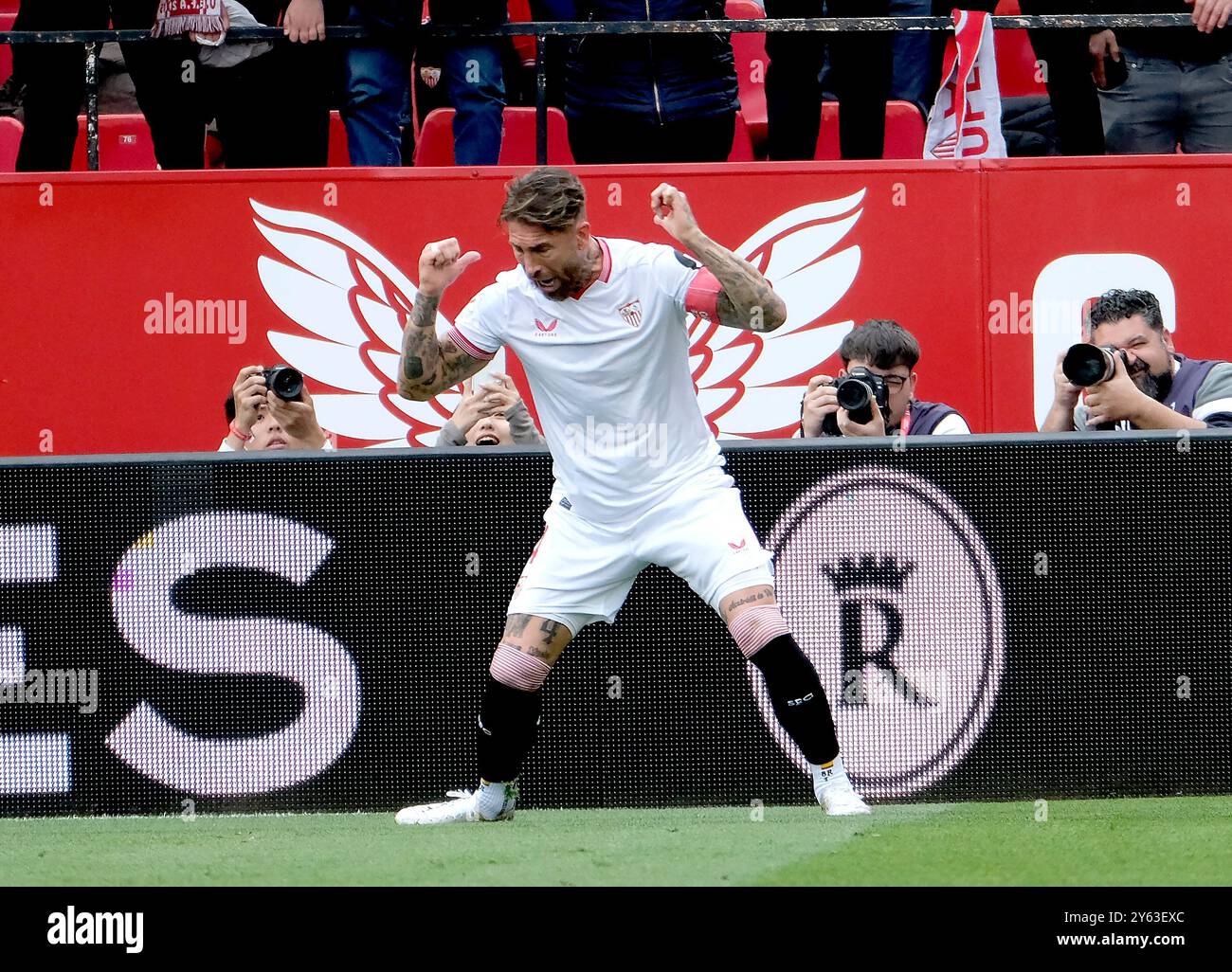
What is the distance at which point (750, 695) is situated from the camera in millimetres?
5906

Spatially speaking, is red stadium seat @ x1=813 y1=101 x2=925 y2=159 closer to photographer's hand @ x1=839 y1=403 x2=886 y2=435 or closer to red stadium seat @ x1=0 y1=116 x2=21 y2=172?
photographer's hand @ x1=839 y1=403 x2=886 y2=435

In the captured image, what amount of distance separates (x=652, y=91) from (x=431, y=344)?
3151mm

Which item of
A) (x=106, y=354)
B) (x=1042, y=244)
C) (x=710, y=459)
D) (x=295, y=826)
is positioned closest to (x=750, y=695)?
(x=710, y=459)

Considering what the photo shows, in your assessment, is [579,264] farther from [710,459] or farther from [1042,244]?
[1042,244]

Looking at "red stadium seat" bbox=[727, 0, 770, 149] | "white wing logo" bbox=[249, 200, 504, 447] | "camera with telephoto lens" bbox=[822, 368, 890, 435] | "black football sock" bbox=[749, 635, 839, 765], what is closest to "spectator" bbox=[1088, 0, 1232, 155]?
"red stadium seat" bbox=[727, 0, 770, 149]

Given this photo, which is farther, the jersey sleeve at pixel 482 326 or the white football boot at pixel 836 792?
the jersey sleeve at pixel 482 326

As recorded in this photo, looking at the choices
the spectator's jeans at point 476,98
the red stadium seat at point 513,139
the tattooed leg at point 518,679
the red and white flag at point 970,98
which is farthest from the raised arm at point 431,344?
the red stadium seat at point 513,139

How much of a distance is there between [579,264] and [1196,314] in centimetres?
365

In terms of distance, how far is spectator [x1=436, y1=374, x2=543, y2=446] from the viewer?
6.47 meters

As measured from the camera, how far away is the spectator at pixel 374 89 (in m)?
8.04

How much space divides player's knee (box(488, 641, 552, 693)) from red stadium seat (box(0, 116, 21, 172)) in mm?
5346

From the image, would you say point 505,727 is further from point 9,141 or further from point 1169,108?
point 9,141

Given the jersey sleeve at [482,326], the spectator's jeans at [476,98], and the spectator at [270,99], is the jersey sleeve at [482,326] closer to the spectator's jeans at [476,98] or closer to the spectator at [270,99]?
the spectator's jeans at [476,98]

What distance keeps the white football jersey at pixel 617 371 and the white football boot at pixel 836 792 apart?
36.1 inches
